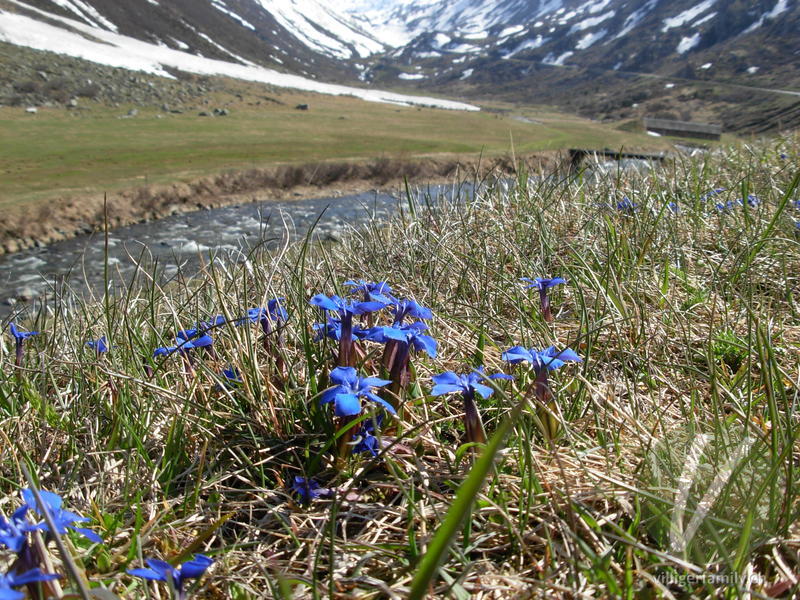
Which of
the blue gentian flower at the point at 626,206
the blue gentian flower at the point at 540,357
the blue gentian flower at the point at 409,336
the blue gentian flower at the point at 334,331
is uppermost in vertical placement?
the blue gentian flower at the point at 626,206

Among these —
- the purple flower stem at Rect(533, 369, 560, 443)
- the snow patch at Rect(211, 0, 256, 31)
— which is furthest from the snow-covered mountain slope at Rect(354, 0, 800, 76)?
the purple flower stem at Rect(533, 369, 560, 443)

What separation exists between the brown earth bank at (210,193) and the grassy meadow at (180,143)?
51cm

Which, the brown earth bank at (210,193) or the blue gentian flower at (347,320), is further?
the brown earth bank at (210,193)

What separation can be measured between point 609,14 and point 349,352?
613 feet

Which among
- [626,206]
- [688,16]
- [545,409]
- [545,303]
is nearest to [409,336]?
[545,409]

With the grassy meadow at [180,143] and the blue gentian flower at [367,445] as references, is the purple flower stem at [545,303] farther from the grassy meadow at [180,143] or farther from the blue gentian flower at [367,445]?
the grassy meadow at [180,143]

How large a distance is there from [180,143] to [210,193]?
22.4 ft

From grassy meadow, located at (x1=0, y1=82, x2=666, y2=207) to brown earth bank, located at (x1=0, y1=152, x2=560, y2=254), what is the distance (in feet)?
1.66

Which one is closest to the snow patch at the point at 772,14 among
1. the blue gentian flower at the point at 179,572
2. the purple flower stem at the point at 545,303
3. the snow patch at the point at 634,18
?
the snow patch at the point at 634,18

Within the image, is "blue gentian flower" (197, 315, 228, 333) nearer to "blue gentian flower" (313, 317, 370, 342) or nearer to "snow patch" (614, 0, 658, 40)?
"blue gentian flower" (313, 317, 370, 342)

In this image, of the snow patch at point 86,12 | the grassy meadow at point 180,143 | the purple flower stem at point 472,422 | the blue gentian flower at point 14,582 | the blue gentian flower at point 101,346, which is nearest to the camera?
the blue gentian flower at point 14,582

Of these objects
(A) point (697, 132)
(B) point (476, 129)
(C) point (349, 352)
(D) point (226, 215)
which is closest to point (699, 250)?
(C) point (349, 352)

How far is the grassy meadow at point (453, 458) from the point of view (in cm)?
113

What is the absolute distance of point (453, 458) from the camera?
1.53 meters
